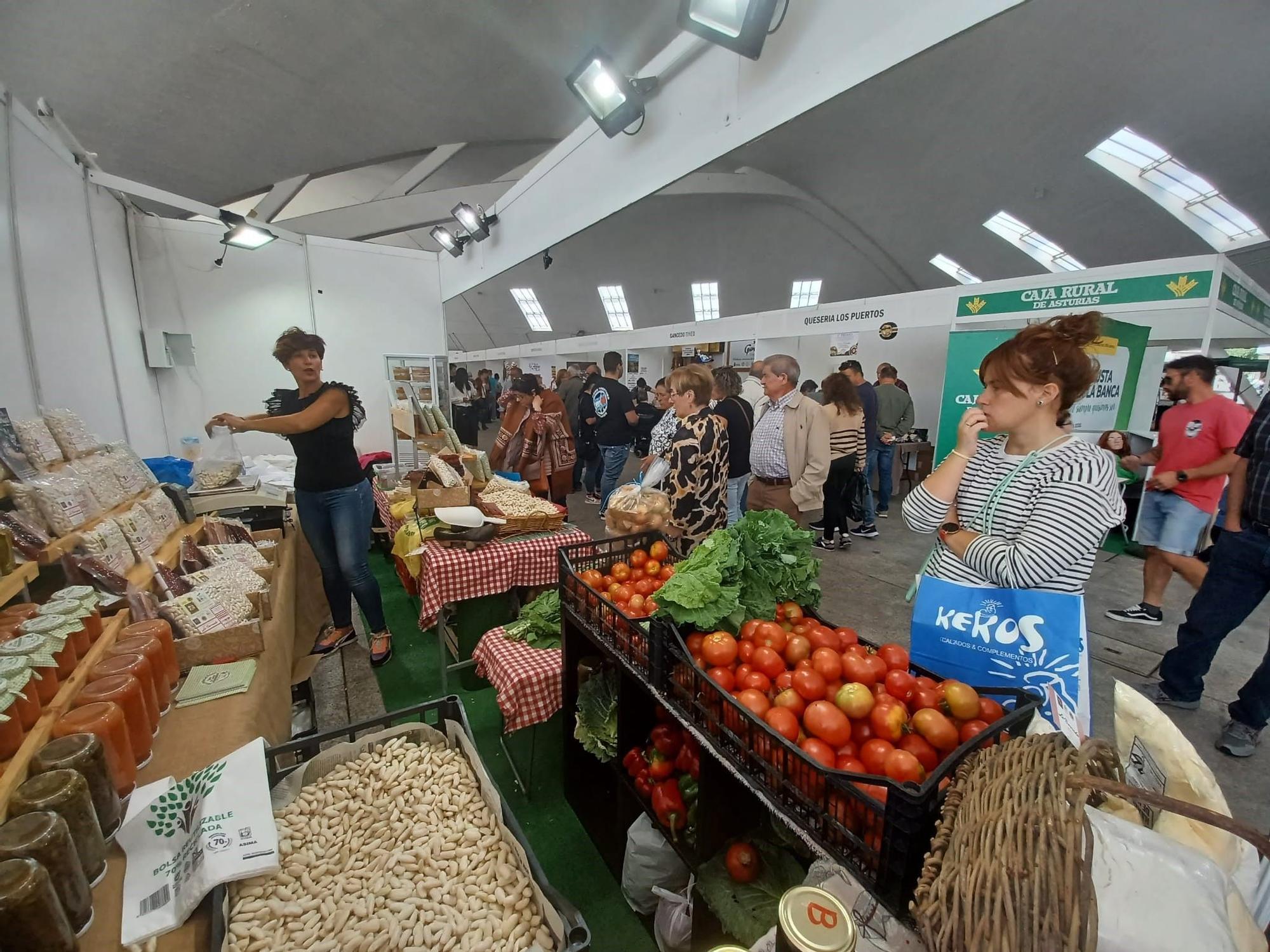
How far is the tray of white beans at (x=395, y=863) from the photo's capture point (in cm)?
97

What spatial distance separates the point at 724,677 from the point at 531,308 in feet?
85.6

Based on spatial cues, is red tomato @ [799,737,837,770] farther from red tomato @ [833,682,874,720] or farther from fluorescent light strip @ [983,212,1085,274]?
fluorescent light strip @ [983,212,1085,274]

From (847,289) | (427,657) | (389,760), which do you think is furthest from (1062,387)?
(847,289)

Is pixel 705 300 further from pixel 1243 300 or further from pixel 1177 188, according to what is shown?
pixel 1243 300

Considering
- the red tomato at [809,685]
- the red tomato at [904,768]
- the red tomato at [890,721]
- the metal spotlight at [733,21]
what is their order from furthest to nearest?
the metal spotlight at [733,21], the red tomato at [809,685], the red tomato at [890,721], the red tomato at [904,768]

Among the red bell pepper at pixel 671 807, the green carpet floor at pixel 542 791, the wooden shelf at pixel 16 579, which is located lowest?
the green carpet floor at pixel 542 791

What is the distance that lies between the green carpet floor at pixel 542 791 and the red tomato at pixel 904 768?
4.06 ft

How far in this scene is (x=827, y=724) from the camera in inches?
41.1

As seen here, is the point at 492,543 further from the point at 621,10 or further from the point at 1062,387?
the point at 621,10

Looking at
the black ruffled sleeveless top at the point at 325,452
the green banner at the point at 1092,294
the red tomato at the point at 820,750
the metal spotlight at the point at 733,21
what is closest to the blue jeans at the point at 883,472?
the green banner at the point at 1092,294

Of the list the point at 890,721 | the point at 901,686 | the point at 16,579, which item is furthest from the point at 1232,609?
the point at 16,579

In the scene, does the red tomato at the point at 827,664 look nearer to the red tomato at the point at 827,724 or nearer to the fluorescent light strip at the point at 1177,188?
the red tomato at the point at 827,724

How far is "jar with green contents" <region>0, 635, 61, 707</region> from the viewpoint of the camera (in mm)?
1215

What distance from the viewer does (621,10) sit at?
21.8ft
